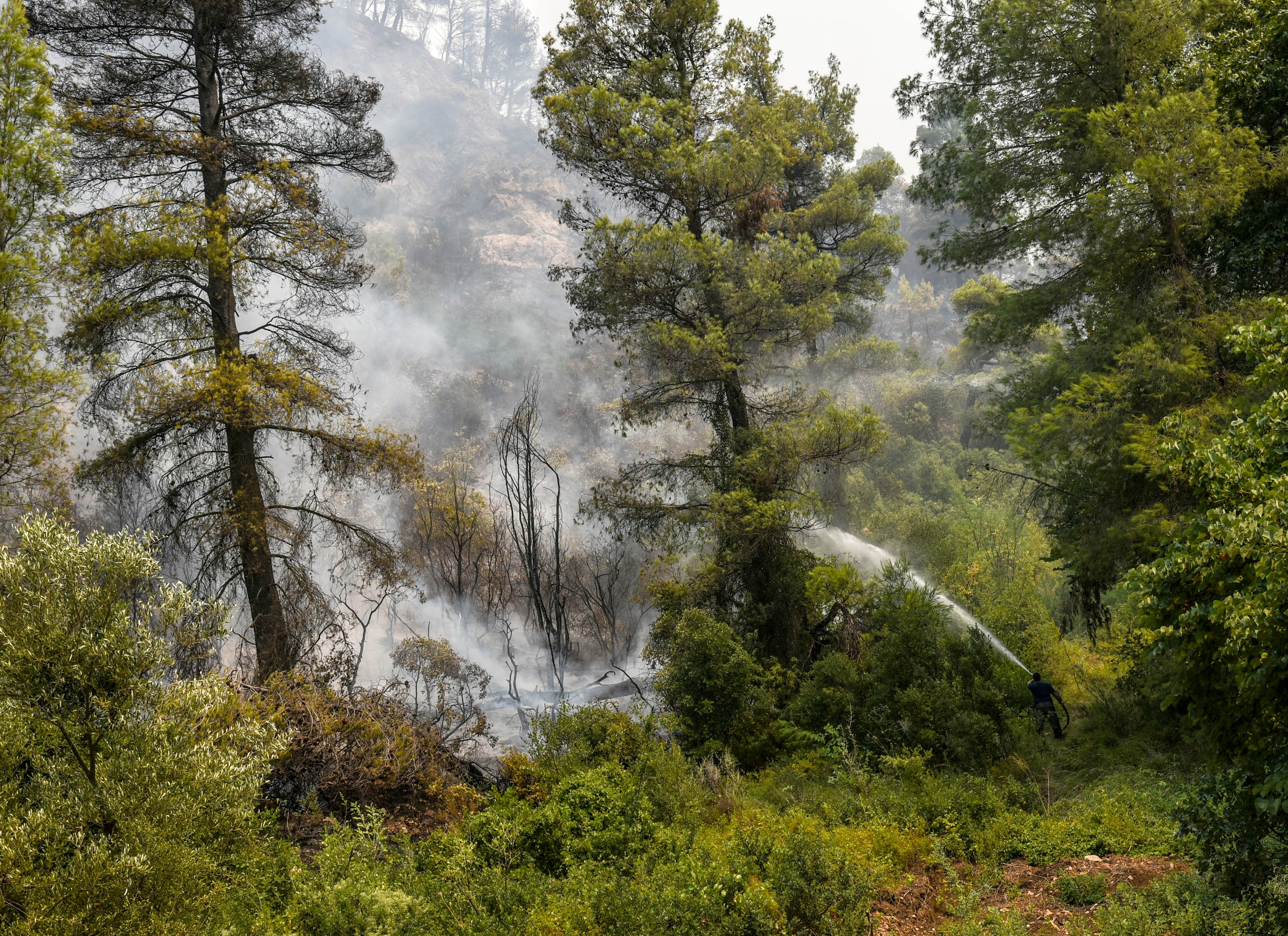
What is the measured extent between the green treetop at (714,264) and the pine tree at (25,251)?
7.51 metres

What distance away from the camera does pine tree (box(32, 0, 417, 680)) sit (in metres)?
9.77

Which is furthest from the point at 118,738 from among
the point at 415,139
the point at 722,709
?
the point at 415,139

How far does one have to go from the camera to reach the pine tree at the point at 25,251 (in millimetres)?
8602

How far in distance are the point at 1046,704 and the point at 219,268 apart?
46.0 feet

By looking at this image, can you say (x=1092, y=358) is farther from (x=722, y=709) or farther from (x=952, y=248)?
(x=722, y=709)

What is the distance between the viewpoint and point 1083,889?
539 centimetres

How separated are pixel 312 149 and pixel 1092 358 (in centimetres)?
1274

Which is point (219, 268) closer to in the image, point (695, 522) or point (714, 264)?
point (714, 264)

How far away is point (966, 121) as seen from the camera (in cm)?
1316

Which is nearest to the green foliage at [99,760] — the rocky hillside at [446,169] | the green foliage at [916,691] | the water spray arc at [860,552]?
the green foliage at [916,691]

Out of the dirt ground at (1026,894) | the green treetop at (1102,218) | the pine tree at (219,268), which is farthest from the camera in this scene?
the pine tree at (219,268)

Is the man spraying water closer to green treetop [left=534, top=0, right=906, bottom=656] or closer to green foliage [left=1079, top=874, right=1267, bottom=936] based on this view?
green treetop [left=534, top=0, right=906, bottom=656]

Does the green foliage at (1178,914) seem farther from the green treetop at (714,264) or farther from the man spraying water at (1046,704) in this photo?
the green treetop at (714,264)

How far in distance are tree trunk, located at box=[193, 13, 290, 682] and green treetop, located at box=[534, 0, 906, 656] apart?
18.2ft
